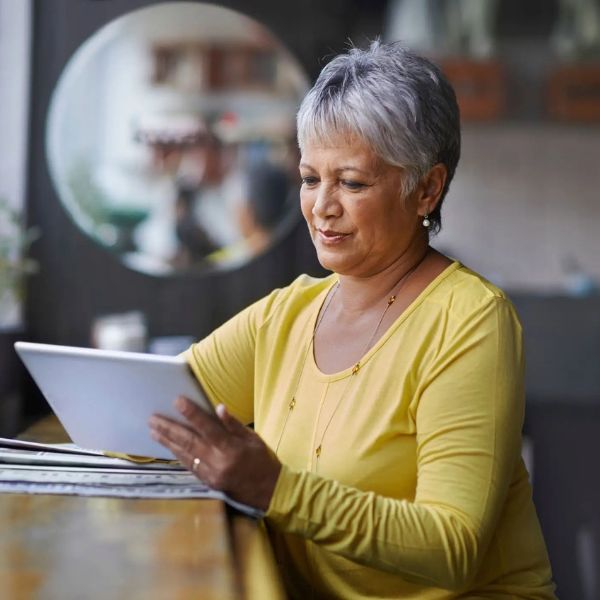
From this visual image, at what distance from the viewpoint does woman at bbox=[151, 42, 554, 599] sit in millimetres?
1380

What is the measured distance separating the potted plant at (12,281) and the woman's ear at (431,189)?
7.79ft

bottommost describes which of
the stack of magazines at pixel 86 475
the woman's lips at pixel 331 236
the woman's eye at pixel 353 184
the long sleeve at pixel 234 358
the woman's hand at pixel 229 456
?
the stack of magazines at pixel 86 475

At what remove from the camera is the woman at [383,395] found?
138cm

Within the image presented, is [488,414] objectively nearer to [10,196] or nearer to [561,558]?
[561,558]

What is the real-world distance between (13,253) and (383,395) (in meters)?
2.75

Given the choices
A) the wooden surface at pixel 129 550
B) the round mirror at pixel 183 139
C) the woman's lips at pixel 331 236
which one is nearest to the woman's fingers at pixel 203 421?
Result: the wooden surface at pixel 129 550

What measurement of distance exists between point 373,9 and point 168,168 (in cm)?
227

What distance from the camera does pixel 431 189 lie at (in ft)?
5.67

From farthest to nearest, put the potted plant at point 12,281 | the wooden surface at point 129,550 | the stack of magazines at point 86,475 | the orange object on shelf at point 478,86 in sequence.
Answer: the orange object on shelf at point 478,86 < the potted plant at point 12,281 < the stack of magazines at point 86,475 < the wooden surface at point 129,550

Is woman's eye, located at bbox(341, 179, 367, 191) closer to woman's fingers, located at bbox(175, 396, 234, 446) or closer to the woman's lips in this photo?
the woman's lips

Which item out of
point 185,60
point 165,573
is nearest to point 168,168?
point 185,60

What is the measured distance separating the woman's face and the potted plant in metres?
2.32

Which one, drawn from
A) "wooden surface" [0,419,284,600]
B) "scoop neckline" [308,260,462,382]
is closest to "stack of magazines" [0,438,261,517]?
"wooden surface" [0,419,284,600]

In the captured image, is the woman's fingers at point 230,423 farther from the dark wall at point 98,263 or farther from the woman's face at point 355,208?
the dark wall at point 98,263
